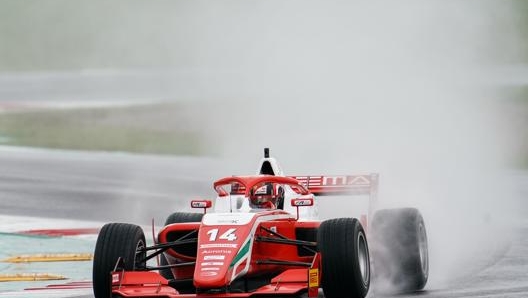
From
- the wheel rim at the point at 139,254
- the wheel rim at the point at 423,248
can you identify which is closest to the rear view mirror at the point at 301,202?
the wheel rim at the point at 139,254

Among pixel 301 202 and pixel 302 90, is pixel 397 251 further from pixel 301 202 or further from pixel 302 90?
pixel 302 90

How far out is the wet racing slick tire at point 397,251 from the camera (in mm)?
11359

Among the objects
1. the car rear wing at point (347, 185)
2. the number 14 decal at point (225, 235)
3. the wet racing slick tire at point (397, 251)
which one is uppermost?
the car rear wing at point (347, 185)

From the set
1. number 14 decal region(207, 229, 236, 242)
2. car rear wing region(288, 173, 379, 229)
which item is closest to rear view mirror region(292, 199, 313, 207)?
number 14 decal region(207, 229, 236, 242)

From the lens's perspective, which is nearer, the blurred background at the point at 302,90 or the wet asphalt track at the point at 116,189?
the wet asphalt track at the point at 116,189

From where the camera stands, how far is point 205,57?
3219 cm

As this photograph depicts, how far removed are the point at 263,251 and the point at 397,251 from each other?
1.57 meters

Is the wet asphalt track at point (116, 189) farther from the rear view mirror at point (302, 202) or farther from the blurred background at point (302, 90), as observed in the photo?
the rear view mirror at point (302, 202)

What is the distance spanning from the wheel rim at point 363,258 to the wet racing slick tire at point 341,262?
10.5 inches

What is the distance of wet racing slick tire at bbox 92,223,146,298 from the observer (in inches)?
392

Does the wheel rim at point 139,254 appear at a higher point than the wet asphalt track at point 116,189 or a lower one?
lower

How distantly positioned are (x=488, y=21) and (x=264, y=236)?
20377mm

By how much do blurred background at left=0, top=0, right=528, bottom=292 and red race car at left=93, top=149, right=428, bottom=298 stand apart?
9.43 ft

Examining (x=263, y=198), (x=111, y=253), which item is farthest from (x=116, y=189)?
(x=111, y=253)
